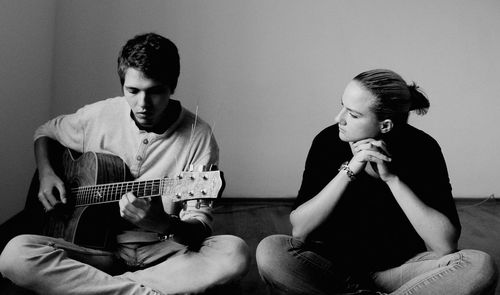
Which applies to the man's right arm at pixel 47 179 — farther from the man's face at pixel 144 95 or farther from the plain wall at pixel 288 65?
the plain wall at pixel 288 65

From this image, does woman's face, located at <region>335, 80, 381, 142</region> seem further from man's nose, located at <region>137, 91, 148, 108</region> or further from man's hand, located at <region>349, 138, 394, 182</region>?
man's nose, located at <region>137, 91, 148, 108</region>

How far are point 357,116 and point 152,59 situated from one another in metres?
0.74

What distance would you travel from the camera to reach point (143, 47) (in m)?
1.88

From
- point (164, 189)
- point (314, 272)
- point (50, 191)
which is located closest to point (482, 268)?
point (314, 272)

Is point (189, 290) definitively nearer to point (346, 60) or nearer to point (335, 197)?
point (335, 197)

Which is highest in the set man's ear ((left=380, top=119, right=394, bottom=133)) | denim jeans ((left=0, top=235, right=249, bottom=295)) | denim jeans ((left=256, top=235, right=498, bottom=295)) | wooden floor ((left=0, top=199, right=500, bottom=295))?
man's ear ((left=380, top=119, right=394, bottom=133))

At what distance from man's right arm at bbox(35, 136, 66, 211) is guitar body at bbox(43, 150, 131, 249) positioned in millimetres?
43

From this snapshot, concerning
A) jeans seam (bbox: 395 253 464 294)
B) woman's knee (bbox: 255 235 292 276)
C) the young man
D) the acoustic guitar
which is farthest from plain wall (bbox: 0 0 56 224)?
jeans seam (bbox: 395 253 464 294)

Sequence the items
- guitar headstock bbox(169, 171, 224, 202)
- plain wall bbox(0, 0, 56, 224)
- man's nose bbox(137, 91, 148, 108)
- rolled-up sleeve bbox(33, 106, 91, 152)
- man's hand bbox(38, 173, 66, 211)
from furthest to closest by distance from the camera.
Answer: plain wall bbox(0, 0, 56, 224), rolled-up sleeve bbox(33, 106, 91, 152), man's hand bbox(38, 173, 66, 211), man's nose bbox(137, 91, 148, 108), guitar headstock bbox(169, 171, 224, 202)

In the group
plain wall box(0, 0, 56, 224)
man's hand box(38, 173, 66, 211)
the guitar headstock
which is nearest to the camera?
the guitar headstock

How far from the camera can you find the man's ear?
1750 millimetres

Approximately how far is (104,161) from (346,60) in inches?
97.3

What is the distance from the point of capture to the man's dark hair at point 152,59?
6.02ft

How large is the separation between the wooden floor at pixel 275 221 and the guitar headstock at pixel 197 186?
0.83 m
